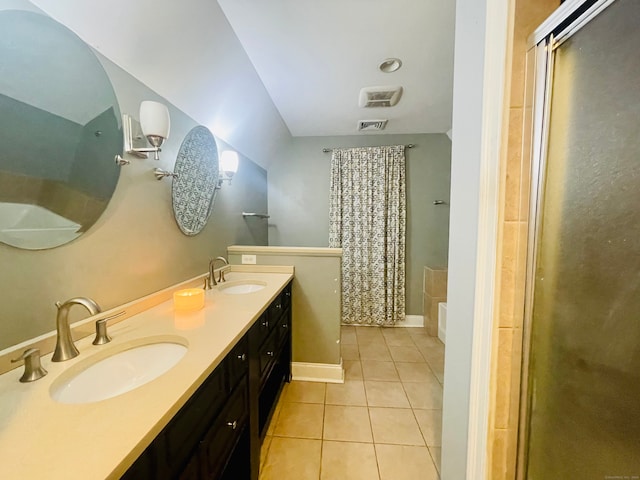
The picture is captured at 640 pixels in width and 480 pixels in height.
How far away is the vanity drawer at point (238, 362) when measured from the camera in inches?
35.9

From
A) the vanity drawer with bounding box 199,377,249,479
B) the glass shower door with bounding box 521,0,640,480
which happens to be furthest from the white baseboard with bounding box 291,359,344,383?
the glass shower door with bounding box 521,0,640,480

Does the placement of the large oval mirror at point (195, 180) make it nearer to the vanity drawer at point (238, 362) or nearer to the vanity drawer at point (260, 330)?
the vanity drawer at point (260, 330)

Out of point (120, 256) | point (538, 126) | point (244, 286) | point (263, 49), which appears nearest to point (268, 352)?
point (244, 286)

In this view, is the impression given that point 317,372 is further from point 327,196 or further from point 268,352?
point 327,196

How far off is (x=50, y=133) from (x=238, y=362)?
101cm

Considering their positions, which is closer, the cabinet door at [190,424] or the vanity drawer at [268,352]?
the cabinet door at [190,424]

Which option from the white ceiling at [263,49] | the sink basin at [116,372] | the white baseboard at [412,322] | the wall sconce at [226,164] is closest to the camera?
the sink basin at [116,372]

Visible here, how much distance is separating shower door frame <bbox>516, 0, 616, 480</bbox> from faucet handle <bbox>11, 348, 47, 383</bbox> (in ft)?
4.54

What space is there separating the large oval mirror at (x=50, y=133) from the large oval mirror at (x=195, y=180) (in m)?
0.45

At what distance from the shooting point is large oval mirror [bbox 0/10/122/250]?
712 mm

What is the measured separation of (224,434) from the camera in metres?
0.85

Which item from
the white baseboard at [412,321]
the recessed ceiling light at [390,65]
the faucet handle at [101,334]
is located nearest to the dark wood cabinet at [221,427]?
the faucet handle at [101,334]

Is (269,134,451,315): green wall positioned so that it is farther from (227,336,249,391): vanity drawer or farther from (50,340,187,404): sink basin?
(50,340,187,404): sink basin

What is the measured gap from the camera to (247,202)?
256 cm
